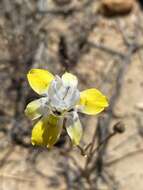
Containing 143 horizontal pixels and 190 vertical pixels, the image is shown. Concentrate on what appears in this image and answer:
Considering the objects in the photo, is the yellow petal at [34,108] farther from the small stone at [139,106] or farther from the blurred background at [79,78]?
the small stone at [139,106]

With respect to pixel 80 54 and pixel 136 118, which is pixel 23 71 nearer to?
pixel 80 54

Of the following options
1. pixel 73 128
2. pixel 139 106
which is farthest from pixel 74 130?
pixel 139 106

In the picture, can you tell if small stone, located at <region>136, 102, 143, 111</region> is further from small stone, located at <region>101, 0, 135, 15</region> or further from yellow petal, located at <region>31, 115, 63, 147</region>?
yellow petal, located at <region>31, 115, 63, 147</region>

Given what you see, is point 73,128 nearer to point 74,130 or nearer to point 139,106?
point 74,130

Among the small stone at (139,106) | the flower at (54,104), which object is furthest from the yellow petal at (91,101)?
the small stone at (139,106)

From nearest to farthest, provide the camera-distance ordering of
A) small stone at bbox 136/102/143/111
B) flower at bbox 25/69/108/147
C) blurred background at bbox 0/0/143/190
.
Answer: flower at bbox 25/69/108/147
blurred background at bbox 0/0/143/190
small stone at bbox 136/102/143/111

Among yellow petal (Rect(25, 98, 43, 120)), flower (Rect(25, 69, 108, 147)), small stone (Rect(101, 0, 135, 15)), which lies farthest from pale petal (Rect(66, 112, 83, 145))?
small stone (Rect(101, 0, 135, 15))

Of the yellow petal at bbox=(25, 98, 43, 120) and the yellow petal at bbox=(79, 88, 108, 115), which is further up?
the yellow petal at bbox=(79, 88, 108, 115)
